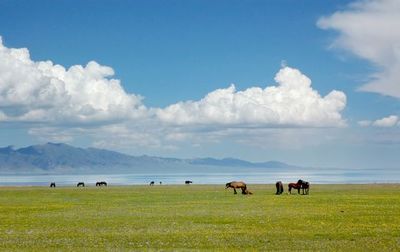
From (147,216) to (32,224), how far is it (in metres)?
7.99

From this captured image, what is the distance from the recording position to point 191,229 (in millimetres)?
31312

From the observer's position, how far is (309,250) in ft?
78.0

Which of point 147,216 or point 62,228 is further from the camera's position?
point 147,216

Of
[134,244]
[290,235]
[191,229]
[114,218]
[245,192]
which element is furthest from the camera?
[245,192]

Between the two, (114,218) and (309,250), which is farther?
(114,218)

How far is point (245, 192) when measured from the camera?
74875mm

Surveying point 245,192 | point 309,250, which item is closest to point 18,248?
point 309,250

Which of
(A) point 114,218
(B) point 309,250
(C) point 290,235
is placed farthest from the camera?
(A) point 114,218

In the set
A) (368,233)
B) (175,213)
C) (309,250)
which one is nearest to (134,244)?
(309,250)

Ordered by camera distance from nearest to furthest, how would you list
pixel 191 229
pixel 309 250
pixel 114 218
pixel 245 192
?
pixel 309 250 < pixel 191 229 < pixel 114 218 < pixel 245 192

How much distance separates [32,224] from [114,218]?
5.55m

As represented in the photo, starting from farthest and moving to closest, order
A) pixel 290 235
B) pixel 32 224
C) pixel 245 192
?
pixel 245 192
pixel 32 224
pixel 290 235

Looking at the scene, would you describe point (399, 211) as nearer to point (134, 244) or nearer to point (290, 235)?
point (290, 235)

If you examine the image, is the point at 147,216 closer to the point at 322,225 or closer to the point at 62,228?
the point at 62,228
